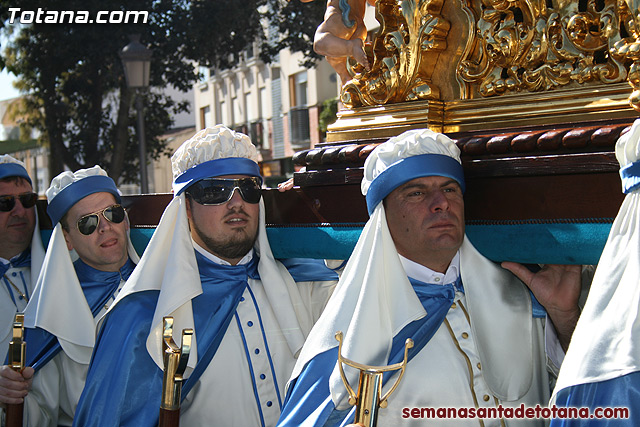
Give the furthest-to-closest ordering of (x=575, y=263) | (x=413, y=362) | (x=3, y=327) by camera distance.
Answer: (x=3, y=327) → (x=413, y=362) → (x=575, y=263)

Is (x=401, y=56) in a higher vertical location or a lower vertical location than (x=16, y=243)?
higher

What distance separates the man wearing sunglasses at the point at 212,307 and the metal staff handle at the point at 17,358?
300mm

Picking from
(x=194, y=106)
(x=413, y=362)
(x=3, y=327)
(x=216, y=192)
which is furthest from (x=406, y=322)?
(x=194, y=106)

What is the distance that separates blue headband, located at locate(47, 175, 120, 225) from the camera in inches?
183

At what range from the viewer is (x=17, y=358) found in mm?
3514

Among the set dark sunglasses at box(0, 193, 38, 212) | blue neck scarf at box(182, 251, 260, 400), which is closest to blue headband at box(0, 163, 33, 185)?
dark sunglasses at box(0, 193, 38, 212)

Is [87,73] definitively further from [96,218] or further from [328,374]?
[328,374]

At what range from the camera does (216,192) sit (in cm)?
390

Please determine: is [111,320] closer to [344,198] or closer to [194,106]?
[344,198]

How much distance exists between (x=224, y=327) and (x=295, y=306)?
0.34 m

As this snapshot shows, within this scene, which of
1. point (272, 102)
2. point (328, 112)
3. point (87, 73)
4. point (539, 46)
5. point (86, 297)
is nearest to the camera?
point (539, 46)

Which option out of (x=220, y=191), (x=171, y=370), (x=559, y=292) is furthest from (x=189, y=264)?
(x=559, y=292)

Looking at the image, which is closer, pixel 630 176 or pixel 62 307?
pixel 630 176

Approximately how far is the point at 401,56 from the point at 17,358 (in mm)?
2027
